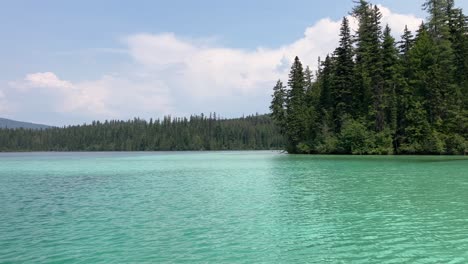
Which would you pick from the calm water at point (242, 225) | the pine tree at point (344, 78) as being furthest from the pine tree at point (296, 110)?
the calm water at point (242, 225)

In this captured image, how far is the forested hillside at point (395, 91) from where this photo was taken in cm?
7031

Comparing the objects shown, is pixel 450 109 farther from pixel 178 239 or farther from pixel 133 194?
pixel 178 239

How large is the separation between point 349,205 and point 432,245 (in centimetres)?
777

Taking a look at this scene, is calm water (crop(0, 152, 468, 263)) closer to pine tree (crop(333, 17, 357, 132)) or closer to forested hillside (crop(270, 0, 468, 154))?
forested hillside (crop(270, 0, 468, 154))

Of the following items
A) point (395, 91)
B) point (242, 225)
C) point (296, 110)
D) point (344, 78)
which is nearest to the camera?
point (242, 225)

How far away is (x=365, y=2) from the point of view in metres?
80.1

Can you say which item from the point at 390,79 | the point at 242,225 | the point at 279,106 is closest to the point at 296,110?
the point at 279,106

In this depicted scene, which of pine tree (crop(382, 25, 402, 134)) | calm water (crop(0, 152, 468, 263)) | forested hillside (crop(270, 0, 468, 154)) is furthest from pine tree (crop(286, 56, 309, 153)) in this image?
calm water (crop(0, 152, 468, 263))

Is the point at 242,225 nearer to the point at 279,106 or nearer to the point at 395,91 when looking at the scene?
the point at 395,91

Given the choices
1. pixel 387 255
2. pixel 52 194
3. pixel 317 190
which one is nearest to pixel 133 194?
pixel 52 194

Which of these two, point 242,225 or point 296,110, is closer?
point 242,225

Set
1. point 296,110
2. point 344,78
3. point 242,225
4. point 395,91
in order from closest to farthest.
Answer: point 242,225, point 395,91, point 344,78, point 296,110

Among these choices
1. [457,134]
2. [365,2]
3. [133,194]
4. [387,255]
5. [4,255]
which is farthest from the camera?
[365,2]

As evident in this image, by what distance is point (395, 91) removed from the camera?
3000 inches
